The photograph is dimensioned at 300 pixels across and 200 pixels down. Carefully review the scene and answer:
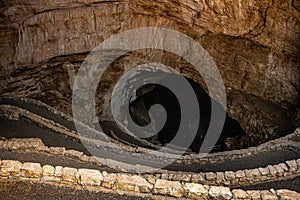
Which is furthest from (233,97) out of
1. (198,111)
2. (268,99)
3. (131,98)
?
(131,98)

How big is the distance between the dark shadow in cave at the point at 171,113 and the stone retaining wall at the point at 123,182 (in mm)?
9645

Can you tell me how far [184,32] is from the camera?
15242 mm

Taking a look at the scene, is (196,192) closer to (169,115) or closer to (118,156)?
(118,156)

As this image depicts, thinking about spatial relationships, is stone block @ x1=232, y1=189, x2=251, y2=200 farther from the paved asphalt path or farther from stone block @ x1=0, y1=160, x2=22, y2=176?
stone block @ x1=0, y1=160, x2=22, y2=176

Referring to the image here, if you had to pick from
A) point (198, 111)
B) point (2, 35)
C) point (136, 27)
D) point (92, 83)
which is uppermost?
point (136, 27)

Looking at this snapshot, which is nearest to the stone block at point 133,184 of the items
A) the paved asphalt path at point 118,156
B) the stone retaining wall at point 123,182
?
the stone retaining wall at point 123,182

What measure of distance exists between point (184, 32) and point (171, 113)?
6.58 m

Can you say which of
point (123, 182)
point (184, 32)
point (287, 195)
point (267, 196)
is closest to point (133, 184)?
point (123, 182)

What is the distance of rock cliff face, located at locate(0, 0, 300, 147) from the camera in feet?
42.7

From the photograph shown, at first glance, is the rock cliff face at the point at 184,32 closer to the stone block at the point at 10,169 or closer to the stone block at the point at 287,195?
the stone block at the point at 10,169

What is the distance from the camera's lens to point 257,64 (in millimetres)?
14844

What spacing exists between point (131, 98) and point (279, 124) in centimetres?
753

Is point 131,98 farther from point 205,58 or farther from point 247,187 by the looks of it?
point 247,187

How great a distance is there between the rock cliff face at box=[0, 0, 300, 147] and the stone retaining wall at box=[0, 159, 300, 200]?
688cm
